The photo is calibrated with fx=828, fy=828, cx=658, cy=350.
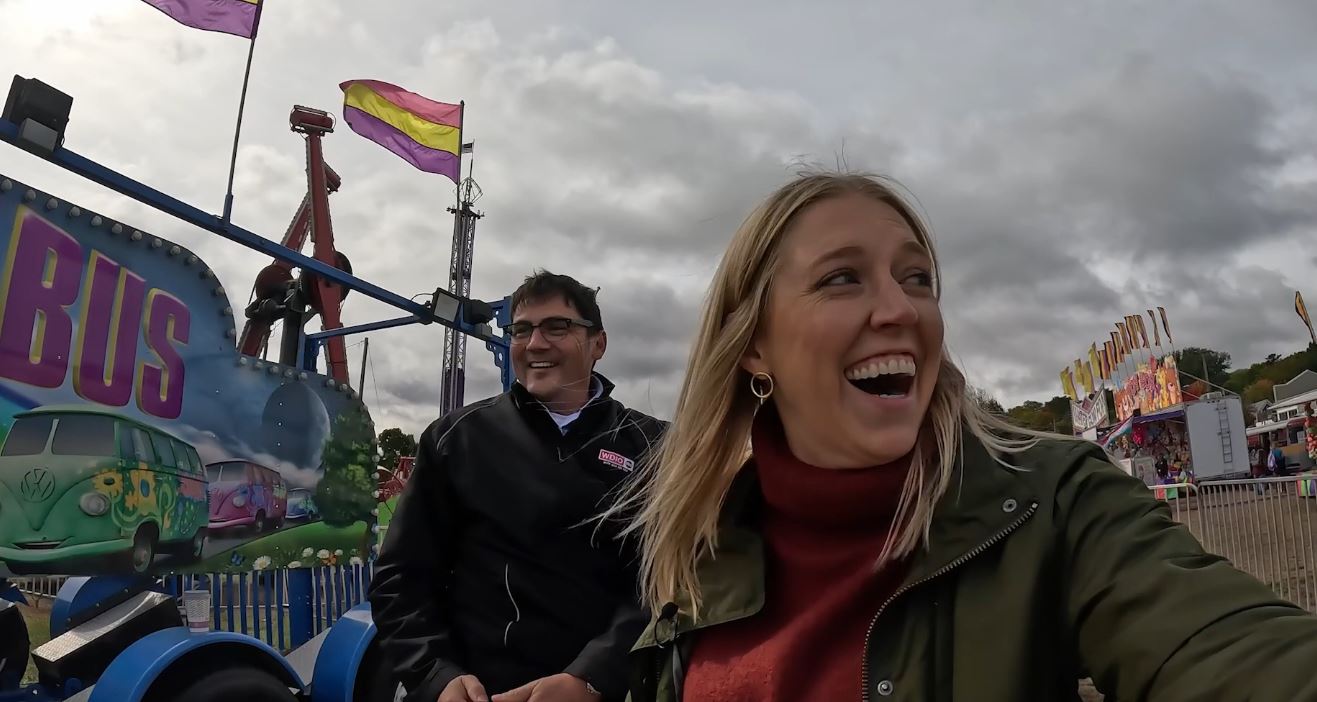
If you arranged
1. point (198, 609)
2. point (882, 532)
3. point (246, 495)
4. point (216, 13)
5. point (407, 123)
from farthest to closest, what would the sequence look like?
point (407, 123) < point (216, 13) < point (246, 495) < point (198, 609) < point (882, 532)

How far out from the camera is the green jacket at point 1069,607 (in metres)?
0.90

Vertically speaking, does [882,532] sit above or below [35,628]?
above

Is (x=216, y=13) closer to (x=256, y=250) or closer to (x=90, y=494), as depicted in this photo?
(x=256, y=250)

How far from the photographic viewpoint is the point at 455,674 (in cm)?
237

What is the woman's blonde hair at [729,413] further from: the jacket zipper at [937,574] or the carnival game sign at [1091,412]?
the carnival game sign at [1091,412]

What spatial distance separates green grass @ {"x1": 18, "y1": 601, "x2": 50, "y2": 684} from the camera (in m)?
4.14

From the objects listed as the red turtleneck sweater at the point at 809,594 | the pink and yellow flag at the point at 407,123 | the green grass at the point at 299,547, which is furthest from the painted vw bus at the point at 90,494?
the pink and yellow flag at the point at 407,123

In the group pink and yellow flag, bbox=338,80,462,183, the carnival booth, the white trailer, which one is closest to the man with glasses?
pink and yellow flag, bbox=338,80,462,183

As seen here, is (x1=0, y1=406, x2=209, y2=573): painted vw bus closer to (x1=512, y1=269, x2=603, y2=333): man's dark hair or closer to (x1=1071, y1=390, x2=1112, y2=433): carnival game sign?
(x1=512, y1=269, x2=603, y2=333): man's dark hair

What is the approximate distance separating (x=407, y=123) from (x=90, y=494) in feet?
27.2

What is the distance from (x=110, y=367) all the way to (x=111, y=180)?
1800 millimetres

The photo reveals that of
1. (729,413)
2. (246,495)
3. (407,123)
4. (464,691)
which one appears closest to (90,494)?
(246,495)

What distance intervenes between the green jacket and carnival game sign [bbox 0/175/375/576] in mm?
4531

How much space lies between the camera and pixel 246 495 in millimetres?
5734
